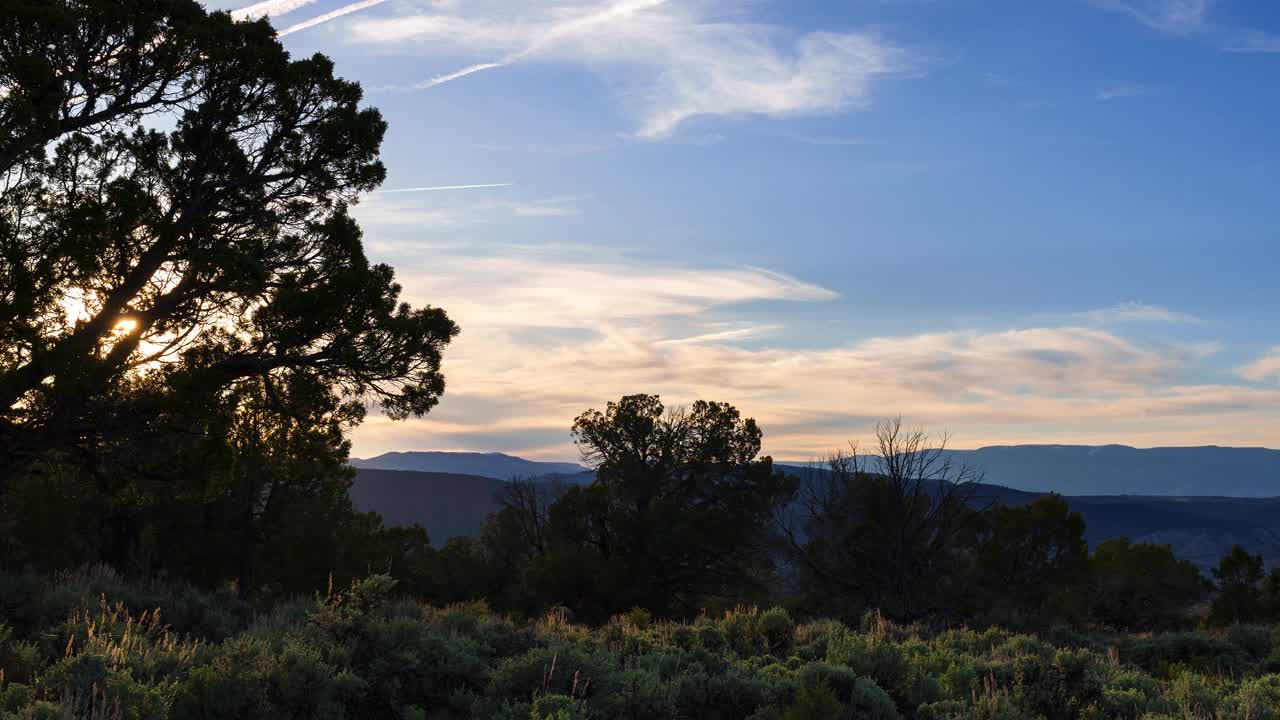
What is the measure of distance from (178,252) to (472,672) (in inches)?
447

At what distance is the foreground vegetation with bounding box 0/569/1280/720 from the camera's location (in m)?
7.69

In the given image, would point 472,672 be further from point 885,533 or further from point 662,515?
point 662,515

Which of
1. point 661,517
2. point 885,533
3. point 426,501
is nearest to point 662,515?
point 661,517

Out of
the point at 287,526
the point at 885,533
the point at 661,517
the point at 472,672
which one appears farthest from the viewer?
the point at 661,517

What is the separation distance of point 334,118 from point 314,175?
4.19ft

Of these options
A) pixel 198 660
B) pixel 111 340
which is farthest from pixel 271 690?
pixel 111 340

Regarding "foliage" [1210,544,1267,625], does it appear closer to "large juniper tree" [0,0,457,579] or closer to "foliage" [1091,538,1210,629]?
"foliage" [1091,538,1210,629]

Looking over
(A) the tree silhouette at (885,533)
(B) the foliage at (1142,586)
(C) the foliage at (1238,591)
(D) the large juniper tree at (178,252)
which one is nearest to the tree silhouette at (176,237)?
(D) the large juniper tree at (178,252)

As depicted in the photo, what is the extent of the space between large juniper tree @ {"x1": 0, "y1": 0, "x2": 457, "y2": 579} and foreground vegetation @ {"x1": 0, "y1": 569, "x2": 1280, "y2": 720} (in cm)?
370

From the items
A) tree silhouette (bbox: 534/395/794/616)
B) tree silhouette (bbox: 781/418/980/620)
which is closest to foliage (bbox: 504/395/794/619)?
tree silhouette (bbox: 534/395/794/616)

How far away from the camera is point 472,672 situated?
9523mm

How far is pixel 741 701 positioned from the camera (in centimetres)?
950

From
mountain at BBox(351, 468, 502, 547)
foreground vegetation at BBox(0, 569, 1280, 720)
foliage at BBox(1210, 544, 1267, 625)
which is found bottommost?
mountain at BBox(351, 468, 502, 547)

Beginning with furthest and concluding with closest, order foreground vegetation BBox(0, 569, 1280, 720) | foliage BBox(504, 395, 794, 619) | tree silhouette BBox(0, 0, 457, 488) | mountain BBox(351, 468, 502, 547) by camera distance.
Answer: mountain BBox(351, 468, 502, 547)
foliage BBox(504, 395, 794, 619)
tree silhouette BBox(0, 0, 457, 488)
foreground vegetation BBox(0, 569, 1280, 720)
